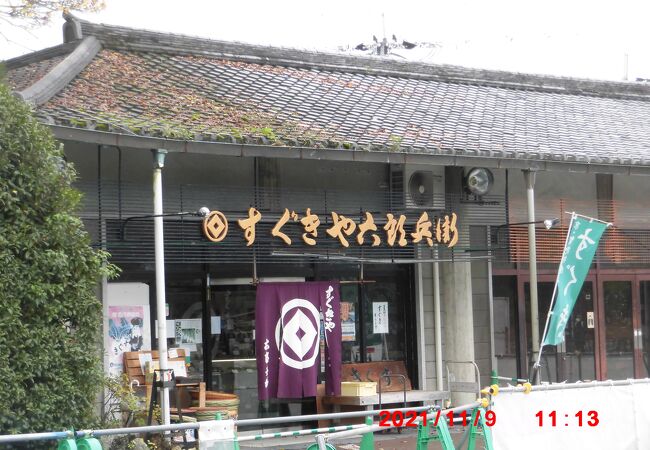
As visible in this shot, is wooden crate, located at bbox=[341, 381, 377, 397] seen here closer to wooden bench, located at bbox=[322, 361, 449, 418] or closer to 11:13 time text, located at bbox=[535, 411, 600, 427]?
wooden bench, located at bbox=[322, 361, 449, 418]

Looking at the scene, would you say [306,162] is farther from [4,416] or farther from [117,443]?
[4,416]

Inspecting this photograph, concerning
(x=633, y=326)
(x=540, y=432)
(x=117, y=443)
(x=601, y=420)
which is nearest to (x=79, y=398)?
(x=117, y=443)

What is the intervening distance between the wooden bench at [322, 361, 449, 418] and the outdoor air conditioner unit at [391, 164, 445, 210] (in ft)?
8.31

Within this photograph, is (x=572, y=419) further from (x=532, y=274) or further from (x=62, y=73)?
(x=62, y=73)

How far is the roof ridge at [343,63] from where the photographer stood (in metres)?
15.8

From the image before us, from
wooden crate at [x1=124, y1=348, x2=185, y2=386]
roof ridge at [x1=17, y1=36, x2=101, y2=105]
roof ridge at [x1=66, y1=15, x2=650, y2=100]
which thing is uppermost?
roof ridge at [x1=66, y1=15, x2=650, y2=100]

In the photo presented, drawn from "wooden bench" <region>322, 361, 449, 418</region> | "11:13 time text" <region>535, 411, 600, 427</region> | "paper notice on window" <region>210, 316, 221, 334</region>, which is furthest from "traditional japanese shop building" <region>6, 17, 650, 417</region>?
"11:13 time text" <region>535, 411, 600, 427</region>

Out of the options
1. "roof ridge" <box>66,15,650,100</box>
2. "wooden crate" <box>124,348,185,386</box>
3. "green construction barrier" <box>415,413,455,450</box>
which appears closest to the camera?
"green construction barrier" <box>415,413,455,450</box>

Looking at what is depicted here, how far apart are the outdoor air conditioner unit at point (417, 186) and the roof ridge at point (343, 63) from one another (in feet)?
12.5

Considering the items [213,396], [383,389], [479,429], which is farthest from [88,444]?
[383,389]

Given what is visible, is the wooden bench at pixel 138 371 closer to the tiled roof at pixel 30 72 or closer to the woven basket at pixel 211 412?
the woven basket at pixel 211 412

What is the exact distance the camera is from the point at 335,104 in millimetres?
15570

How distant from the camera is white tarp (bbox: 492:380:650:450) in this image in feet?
33.7

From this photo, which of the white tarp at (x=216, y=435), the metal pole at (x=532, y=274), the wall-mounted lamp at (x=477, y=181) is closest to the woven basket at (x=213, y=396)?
the metal pole at (x=532, y=274)
